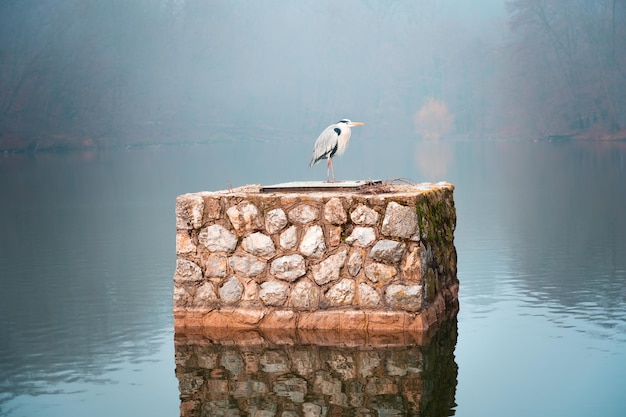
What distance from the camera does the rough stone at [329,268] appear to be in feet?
27.8

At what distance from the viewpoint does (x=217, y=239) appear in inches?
342

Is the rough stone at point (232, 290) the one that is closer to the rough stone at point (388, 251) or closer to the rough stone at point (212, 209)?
the rough stone at point (212, 209)

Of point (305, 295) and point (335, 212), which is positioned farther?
point (305, 295)

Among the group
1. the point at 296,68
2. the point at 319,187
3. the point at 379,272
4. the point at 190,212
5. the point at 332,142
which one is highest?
the point at 296,68

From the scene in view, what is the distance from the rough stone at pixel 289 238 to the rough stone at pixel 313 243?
0.22ft

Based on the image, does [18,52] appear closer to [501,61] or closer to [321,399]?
[501,61]

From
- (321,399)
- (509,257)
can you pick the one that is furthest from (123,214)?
(321,399)

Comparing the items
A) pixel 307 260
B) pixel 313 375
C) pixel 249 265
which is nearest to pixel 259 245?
pixel 249 265

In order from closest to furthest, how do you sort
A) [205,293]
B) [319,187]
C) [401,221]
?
[401,221]
[205,293]
[319,187]

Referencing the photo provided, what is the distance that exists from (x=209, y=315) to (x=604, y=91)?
74.1 metres

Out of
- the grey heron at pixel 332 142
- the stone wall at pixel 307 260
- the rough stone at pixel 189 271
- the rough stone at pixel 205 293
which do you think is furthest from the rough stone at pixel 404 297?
the grey heron at pixel 332 142

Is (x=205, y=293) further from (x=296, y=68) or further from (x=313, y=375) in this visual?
(x=296, y=68)

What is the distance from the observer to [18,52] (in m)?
83.3

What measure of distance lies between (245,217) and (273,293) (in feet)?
2.07
